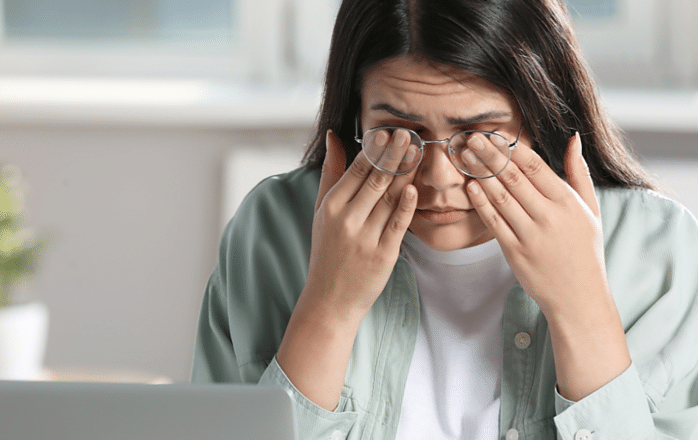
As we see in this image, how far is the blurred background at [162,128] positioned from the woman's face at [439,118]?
0.91 metres

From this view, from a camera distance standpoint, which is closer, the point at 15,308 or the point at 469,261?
the point at 469,261

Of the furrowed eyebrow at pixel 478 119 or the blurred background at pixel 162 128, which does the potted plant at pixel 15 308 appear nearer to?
the blurred background at pixel 162 128

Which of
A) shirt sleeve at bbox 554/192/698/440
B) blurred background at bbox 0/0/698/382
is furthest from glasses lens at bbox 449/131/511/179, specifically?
blurred background at bbox 0/0/698/382

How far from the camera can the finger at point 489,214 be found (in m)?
0.88

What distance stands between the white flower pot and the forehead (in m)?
0.97

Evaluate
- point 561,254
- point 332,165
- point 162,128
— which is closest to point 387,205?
point 332,165

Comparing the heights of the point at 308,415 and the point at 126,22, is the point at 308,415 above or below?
below

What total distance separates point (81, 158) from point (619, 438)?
1.54 m

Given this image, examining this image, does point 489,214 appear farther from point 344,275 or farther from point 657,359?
point 657,359

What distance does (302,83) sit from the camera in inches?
78.1

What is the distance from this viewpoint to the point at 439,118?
0.86m

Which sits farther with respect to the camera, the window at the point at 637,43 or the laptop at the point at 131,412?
the window at the point at 637,43

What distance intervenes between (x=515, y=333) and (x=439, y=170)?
0.85 feet

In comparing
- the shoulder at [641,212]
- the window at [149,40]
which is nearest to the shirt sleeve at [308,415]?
the shoulder at [641,212]
